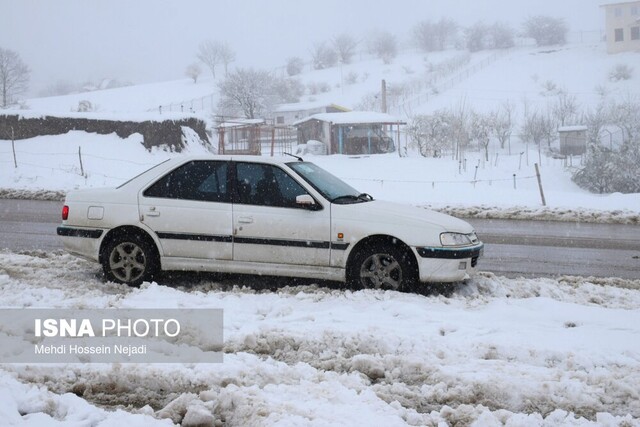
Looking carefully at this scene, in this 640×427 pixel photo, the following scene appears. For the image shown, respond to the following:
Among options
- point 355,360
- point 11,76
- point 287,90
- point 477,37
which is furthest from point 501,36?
point 355,360

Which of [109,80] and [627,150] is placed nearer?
[627,150]

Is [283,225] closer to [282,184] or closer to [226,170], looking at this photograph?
[282,184]

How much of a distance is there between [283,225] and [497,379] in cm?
323

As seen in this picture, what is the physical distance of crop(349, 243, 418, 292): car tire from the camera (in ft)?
22.1

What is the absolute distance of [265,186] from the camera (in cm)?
719

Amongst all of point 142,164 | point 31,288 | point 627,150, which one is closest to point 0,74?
point 142,164

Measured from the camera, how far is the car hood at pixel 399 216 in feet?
22.5

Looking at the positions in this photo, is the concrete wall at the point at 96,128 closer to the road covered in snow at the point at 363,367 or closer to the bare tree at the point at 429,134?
the bare tree at the point at 429,134

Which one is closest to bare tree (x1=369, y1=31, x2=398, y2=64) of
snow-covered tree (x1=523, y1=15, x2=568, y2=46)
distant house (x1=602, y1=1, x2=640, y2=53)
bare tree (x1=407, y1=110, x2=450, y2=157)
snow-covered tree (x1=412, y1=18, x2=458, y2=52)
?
snow-covered tree (x1=412, y1=18, x2=458, y2=52)

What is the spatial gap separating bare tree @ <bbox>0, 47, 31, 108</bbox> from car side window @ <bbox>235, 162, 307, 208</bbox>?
68790mm

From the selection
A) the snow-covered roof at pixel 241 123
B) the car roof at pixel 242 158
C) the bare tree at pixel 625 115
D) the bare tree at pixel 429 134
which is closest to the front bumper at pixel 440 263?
the car roof at pixel 242 158

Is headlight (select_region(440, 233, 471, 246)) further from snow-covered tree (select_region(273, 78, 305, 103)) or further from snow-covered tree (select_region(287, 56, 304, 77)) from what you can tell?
snow-covered tree (select_region(287, 56, 304, 77))

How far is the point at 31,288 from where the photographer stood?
6.70 m

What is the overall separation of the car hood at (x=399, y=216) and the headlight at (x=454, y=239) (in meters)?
0.06
